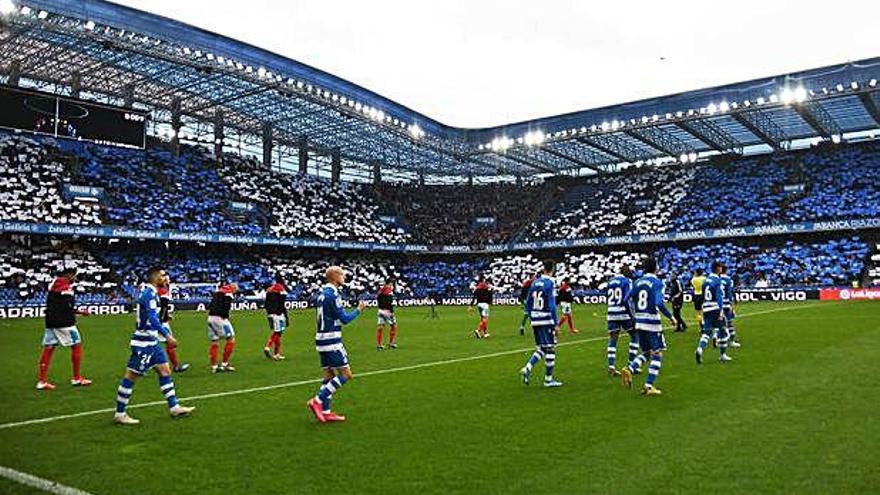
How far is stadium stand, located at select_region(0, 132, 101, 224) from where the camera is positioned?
43.9 metres

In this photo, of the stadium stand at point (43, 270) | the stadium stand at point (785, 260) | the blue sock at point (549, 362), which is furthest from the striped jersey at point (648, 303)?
the stadium stand at point (785, 260)

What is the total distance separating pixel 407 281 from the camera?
65.0 meters

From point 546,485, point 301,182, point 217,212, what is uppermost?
point 301,182

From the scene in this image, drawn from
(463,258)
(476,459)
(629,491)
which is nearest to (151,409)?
(476,459)

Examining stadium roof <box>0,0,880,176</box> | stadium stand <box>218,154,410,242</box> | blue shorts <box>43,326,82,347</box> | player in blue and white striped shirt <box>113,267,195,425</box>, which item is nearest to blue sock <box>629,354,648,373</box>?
player in blue and white striped shirt <box>113,267,195,425</box>

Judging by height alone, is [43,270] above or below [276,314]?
above

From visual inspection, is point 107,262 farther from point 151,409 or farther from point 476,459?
point 476,459

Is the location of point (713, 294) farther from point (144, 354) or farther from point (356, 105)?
point (356, 105)

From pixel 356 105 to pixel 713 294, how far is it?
41.7m

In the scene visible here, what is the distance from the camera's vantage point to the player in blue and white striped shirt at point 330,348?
9812mm

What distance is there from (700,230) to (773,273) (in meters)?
7.78

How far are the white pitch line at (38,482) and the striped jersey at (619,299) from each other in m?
10.6

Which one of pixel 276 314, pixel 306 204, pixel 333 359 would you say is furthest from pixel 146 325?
pixel 306 204

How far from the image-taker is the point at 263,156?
62.3 meters
